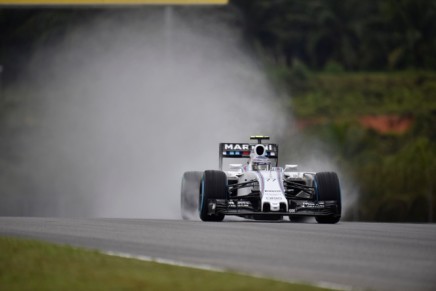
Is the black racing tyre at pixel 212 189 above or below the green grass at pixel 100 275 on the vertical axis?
above

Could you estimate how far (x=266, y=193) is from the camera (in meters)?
24.9

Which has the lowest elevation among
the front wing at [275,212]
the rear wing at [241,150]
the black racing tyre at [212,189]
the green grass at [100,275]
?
the green grass at [100,275]

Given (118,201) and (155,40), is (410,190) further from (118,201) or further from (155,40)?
(118,201)

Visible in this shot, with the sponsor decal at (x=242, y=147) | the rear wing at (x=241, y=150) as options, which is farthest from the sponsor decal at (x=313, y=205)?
the sponsor decal at (x=242, y=147)

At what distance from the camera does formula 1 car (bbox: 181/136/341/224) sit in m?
24.9

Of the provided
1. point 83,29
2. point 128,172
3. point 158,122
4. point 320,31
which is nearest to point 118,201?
point 128,172

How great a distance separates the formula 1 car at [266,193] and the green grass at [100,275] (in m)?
8.77

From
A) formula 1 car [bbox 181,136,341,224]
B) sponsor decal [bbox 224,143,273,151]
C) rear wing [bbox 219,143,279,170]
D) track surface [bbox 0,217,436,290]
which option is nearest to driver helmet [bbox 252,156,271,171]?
formula 1 car [bbox 181,136,341,224]

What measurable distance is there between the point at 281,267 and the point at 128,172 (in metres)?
A: 26.3

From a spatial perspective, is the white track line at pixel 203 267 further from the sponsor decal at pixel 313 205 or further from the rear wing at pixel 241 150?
the rear wing at pixel 241 150

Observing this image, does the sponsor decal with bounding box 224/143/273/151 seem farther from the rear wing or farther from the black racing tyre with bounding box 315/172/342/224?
the black racing tyre with bounding box 315/172/342/224

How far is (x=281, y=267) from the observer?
50.7 feet

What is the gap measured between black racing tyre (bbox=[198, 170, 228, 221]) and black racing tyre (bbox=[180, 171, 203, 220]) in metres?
1.28

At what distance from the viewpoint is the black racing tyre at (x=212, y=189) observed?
82.4 feet
